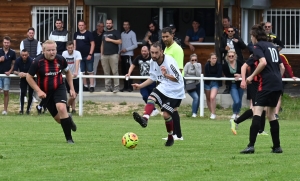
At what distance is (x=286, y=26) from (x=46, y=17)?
25.3 feet

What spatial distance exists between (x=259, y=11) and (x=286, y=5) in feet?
2.82

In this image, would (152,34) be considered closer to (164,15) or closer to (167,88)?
(164,15)

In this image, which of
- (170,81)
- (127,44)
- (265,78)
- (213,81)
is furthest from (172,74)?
(127,44)

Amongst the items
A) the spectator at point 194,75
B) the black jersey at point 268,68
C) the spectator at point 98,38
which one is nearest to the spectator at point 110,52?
the spectator at point 98,38

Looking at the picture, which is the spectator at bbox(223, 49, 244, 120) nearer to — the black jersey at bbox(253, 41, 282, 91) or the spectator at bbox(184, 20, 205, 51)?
the spectator at bbox(184, 20, 205, 51)

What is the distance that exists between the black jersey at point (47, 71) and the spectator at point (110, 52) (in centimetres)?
1012

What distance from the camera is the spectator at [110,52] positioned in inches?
932

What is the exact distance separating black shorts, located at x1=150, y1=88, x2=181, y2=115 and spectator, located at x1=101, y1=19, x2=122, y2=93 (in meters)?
10.3

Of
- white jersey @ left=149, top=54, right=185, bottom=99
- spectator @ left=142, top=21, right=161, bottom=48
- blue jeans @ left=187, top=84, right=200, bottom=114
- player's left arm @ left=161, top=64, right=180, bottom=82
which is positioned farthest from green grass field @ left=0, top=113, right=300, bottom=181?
spectator @ left=142, top=21, right=161, bottom=48

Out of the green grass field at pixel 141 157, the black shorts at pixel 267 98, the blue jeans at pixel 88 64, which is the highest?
the blue jeans at pixel 88 64

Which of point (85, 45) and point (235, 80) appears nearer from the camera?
point (235, 80)

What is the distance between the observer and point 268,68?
11.7 m

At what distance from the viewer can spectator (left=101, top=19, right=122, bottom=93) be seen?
23.7 m

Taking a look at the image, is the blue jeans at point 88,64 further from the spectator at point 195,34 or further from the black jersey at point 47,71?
the black jersey at point 47,71
